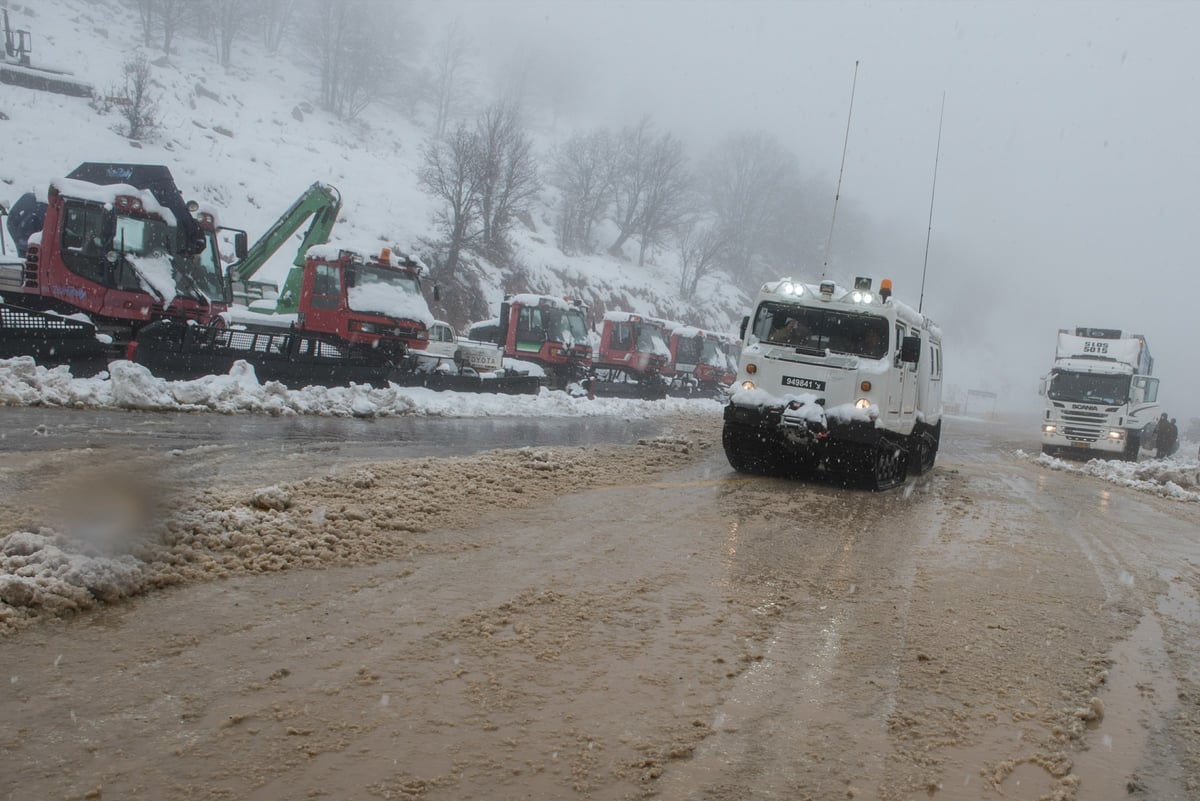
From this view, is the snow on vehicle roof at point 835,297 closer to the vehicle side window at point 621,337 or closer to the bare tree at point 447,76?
the vehicle side window at point 621,337

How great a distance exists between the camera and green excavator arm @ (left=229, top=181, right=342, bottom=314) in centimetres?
2200

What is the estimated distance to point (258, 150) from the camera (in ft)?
155

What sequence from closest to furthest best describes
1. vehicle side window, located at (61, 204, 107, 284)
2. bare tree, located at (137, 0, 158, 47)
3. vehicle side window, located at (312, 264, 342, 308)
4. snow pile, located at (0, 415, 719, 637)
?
snow pile, located at (0, 415, 719, 637) < vehicle side window, located at (61, 204, 107, 284) < vehicle side window, located at (312, 264, 342, 308) < bare tree, located at (137, 0, 158, 47)

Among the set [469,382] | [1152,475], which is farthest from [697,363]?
[1152,475]

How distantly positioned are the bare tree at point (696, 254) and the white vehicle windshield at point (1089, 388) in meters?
42.3

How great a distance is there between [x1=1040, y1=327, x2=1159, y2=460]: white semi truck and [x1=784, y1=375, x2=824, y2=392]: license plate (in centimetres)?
1569

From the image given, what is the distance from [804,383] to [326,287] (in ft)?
41.6

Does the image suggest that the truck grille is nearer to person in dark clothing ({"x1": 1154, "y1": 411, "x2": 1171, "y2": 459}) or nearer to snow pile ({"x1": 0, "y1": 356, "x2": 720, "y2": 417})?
person in dark clothing ({"x1": 1154, "y1": 411, "x2": 1171, "y2": 459})

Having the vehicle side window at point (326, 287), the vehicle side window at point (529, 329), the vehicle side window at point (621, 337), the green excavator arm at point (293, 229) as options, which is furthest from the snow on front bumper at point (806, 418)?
the vehicle side window at point (621, 337)

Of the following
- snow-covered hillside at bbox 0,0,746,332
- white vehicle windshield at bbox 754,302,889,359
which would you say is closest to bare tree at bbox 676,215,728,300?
snow-covered hillside at bbox 0,0,746,332

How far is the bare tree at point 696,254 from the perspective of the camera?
65.1m

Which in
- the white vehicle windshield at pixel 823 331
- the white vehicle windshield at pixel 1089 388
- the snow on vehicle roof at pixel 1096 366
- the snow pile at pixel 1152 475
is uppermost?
the snow on vehicle roof at pixel 1096 366

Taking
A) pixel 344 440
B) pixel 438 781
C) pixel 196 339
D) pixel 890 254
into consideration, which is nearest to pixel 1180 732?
pixel 438 781

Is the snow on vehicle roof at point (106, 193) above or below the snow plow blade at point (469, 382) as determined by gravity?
above
